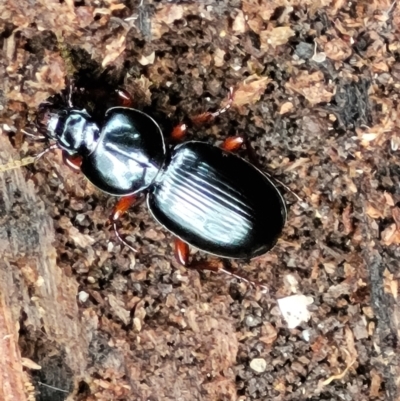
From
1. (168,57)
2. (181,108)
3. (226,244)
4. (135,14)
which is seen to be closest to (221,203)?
(226,244)

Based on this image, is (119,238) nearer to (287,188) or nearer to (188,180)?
(188,180)

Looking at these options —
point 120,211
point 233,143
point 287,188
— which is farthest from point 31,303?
point 287,188

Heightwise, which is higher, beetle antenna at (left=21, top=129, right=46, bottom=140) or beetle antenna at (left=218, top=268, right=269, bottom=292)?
beetle antenna at (left=21, top=129, right=46, bottom=140)

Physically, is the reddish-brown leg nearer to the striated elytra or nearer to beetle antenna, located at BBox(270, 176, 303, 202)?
the striated elytra

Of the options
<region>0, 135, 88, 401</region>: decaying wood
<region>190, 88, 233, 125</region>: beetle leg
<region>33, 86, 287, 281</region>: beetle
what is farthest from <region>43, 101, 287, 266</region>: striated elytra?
<region>0, 135, 88, 401</region>: decaying wood

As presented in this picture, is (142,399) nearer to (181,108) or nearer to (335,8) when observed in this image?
(181,108)
